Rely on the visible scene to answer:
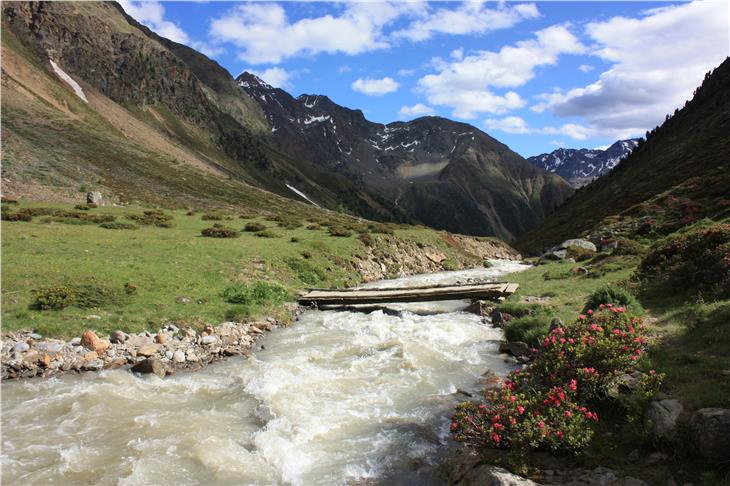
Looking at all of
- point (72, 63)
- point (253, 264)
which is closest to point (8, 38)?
point (72, 63)

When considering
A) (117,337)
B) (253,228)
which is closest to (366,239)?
(253,228)

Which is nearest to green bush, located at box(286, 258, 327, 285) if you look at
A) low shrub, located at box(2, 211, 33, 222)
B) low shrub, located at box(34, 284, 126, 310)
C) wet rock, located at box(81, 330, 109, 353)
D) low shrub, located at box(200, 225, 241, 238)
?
low shrub, located at box(200, 225, 241, 238)

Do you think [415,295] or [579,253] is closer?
[415,295]

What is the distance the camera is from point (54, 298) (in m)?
18.4

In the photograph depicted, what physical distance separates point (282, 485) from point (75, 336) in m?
11.8

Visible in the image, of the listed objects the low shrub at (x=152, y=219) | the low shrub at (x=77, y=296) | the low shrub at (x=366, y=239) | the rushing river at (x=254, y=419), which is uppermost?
the low shrub at (x=152, y=219)

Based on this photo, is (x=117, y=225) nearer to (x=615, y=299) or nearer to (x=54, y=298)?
(x=54, y=298)

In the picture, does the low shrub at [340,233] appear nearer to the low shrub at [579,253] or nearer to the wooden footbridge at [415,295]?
the wooden footbridge at [415,295]

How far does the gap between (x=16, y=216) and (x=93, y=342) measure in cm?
2915

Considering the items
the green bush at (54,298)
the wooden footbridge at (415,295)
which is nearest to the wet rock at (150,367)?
the green bush at (54,298)

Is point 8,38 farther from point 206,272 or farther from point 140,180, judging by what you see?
point 206,272

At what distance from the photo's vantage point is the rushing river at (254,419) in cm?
989

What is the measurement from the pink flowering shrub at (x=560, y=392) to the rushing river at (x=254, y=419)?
2050mm

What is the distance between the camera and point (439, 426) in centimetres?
1179
